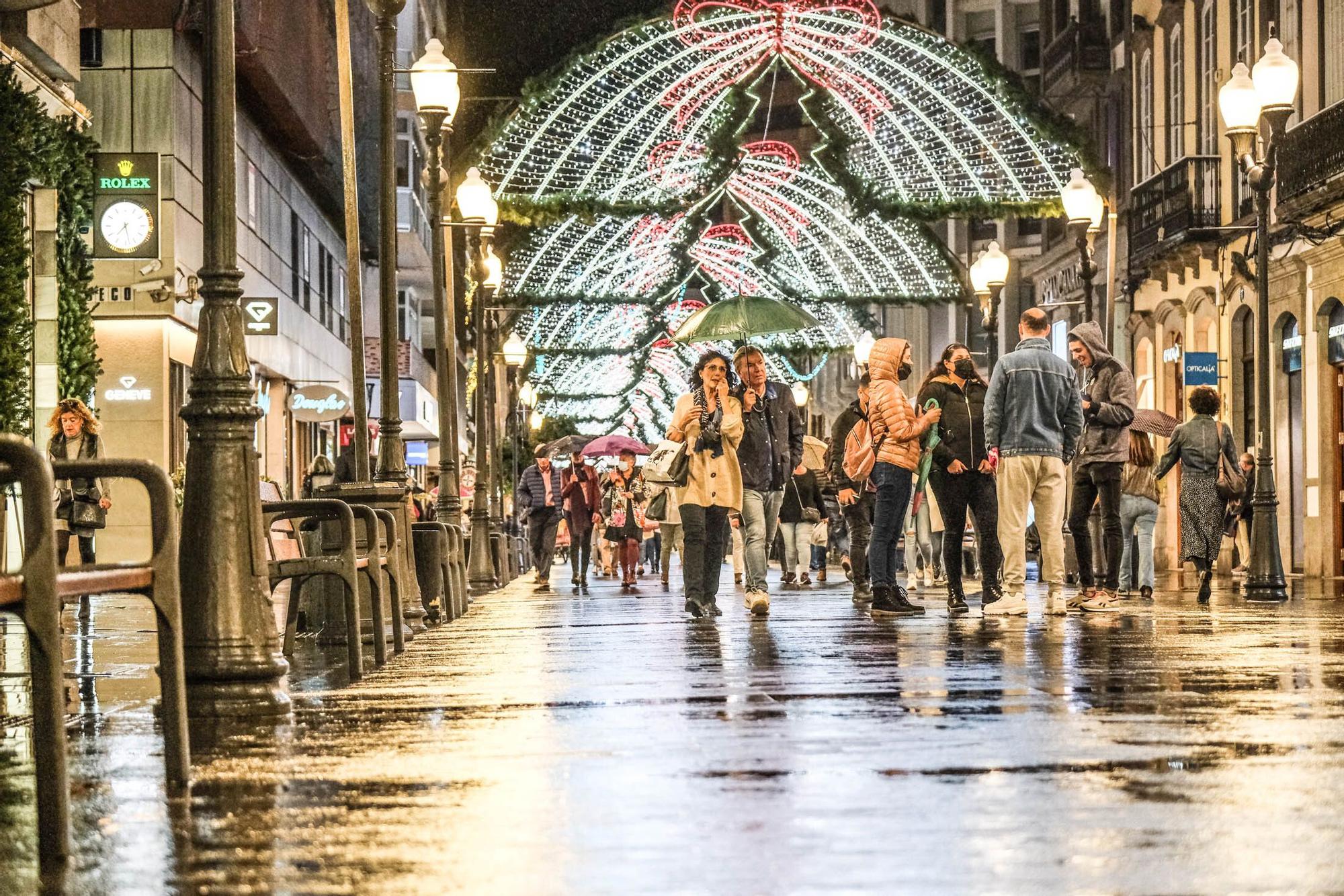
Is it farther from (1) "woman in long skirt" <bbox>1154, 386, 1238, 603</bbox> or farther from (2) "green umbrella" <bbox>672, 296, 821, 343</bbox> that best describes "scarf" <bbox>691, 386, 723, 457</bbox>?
(1) "woman in long skirt" <bbox>1154, 386, 1238, 603</bbox>

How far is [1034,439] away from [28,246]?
36.9 ft

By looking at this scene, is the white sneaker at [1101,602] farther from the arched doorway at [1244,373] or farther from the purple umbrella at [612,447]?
the purple umbrella at [612,447]

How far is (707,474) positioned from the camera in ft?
47.4

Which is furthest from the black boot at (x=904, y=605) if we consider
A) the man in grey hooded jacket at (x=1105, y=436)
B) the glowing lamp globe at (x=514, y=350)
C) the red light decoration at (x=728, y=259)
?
the glowing lamp globe at (x=514, y=350)

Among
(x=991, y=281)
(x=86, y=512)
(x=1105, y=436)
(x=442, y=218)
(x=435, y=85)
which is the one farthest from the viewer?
(x=991, y=281)

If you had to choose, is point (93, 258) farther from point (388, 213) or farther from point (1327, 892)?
point (1327, 892)

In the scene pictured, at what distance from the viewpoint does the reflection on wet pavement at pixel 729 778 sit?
13.8ft

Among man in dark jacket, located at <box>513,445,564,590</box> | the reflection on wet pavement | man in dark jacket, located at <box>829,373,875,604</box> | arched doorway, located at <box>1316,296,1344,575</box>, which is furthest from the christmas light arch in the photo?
the reflection on wet pavement

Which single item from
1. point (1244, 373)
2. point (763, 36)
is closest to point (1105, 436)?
point (763, 36)

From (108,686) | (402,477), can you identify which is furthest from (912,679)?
(402,477)

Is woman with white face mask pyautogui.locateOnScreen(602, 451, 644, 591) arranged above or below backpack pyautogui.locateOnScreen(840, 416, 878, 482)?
below

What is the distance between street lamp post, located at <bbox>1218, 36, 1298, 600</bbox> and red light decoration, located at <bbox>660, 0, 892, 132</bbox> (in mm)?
4211

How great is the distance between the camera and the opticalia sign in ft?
99.3

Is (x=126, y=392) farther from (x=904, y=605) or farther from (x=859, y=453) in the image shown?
(x=904, y=605)
